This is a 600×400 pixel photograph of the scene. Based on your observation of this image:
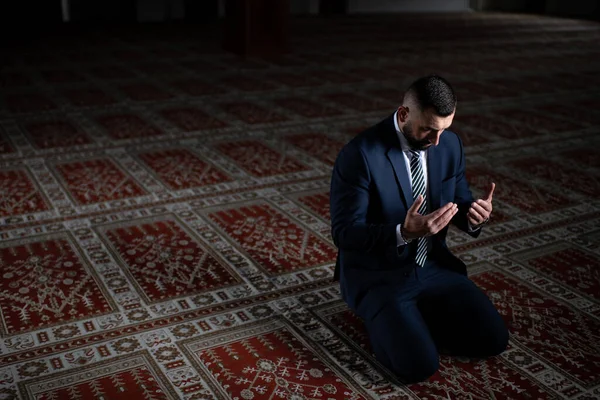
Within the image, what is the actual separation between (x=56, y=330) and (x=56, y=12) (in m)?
10.5

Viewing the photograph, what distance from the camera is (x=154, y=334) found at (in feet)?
9.39

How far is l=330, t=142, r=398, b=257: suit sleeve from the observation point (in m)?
2.53

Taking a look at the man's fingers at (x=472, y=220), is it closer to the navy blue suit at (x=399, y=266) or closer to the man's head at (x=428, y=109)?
the navy blue suit at (x=399, y=266)

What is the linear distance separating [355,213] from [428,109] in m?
0.46

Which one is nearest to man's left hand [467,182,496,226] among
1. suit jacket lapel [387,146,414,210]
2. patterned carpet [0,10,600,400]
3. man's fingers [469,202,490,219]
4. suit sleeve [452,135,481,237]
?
man's fingers [469,202,490,219]

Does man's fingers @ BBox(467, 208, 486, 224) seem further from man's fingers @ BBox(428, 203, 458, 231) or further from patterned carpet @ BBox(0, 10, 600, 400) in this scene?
patterned carpet @ BBox(0, 10, 600, 400)

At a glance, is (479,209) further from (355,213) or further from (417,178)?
(355,213)

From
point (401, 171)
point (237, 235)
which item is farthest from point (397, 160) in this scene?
point (237, 235)

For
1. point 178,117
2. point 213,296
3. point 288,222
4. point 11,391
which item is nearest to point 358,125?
point 178,117

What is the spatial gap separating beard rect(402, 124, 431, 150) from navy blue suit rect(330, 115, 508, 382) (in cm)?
6

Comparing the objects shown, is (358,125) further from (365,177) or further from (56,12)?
(56,12)

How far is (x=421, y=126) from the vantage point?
97.3 inches

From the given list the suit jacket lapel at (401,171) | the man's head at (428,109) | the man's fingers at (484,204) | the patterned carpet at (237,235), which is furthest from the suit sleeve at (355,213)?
the patterned carpet at (237,235)

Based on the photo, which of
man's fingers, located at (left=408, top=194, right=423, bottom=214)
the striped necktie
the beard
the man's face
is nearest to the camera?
man's fingers, located at (left=408, top=194, right=423, bottom=214)
